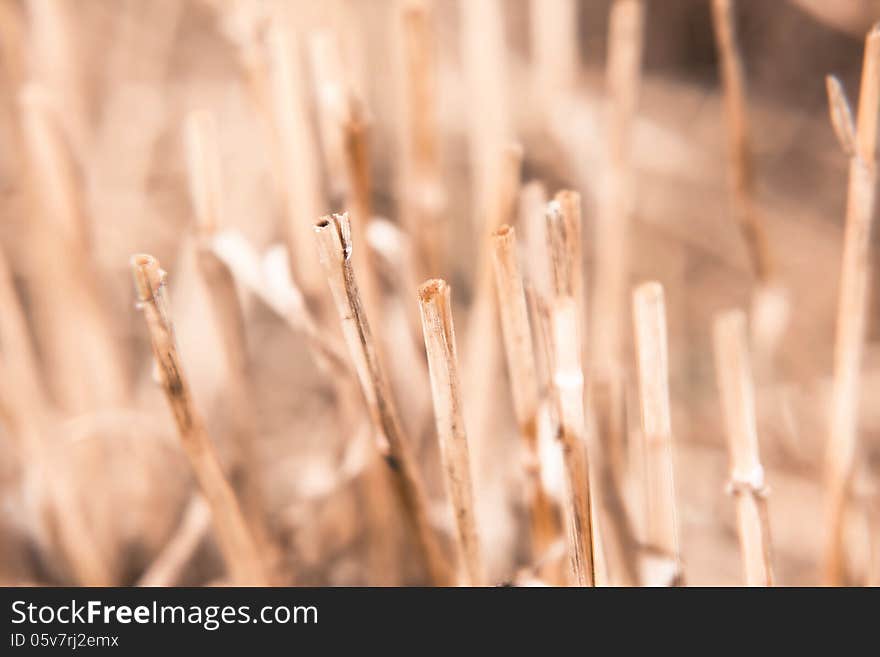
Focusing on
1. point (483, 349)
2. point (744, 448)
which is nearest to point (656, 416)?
point (744, 448)

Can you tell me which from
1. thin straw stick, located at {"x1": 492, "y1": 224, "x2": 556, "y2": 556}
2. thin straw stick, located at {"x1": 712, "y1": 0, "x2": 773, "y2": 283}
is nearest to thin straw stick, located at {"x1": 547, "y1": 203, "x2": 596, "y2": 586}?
thin straw stick, located at {"x1": 492, "y1": 224, "x2": 556, "y2": 556}

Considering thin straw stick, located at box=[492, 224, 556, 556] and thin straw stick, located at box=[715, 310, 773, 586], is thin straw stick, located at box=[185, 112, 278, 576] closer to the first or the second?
thin straw stick, located at box=[492, 224, 556, 556]

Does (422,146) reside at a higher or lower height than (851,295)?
higher

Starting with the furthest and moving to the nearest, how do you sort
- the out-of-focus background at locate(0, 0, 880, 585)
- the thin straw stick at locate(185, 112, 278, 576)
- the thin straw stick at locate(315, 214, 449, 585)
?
the out-of-focus background at locate(0, 0, 880, 585) < the thin straw stick at locate(185, 112, 278, 576) < the thin straw stick at locate(315, 214, 449, 585)

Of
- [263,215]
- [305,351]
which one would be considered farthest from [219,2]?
[305,351]

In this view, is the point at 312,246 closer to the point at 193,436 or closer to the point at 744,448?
the point at 193,436

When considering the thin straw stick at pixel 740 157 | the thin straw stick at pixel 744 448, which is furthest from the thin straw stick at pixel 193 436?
the thin straw stick at pixel 740 157
